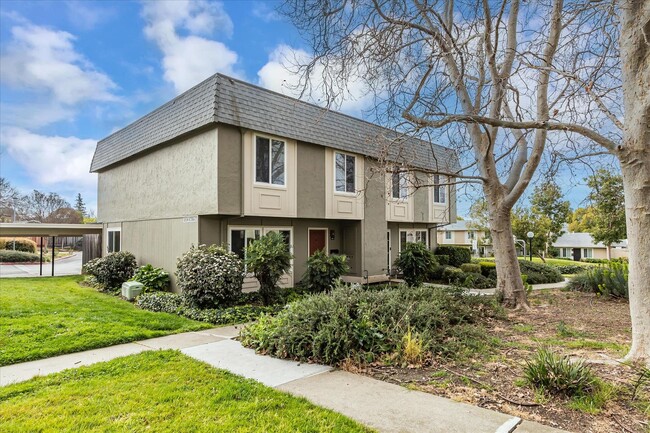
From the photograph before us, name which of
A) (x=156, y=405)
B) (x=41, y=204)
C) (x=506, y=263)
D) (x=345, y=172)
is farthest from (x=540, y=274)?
(x=41, y=204)

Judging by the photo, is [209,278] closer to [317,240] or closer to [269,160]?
[269,160]

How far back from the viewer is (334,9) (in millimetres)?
6840

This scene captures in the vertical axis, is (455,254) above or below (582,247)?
above

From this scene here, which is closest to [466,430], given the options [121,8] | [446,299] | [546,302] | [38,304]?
[446,299]

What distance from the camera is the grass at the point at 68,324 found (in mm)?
6134

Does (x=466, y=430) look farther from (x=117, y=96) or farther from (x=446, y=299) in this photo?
(x=117, y=96)

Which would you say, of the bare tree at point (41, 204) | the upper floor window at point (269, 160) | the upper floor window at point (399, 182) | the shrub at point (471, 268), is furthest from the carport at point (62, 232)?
the bare tree at point (41, 204)

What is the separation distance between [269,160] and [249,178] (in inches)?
41.2

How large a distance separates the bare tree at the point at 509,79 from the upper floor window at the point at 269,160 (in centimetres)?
458

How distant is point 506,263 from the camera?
→ 9289 mm

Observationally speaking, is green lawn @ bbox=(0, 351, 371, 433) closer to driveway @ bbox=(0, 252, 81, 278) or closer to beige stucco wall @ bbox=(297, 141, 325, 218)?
beige stucco wall @ bbox=(297, 141, 325, 218)

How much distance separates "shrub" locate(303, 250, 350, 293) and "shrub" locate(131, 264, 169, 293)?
4.67m

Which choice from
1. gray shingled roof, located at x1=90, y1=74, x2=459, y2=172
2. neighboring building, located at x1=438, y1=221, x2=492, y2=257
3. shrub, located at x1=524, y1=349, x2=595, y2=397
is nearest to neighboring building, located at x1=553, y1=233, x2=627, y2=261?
neighboring building, located at x1=438, y1=221, x2=492, y2=257

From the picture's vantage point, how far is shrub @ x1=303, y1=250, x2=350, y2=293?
1117 centimetres
